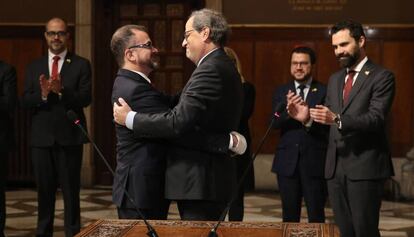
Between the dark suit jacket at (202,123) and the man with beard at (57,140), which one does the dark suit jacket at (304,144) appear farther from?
the dark suit jacket at (202,123)

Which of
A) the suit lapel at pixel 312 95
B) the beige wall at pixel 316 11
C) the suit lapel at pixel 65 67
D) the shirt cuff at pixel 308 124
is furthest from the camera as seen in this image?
the beige wall at pixel 316 11

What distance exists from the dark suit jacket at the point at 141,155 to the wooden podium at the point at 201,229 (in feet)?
1.68

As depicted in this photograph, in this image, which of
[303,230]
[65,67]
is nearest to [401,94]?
[65,67]

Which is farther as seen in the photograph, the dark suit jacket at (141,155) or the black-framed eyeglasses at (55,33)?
the black-framed eyeglasses at (55,33)

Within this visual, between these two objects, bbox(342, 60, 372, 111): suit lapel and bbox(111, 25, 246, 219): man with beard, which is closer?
→ bbox(111, 25, 246, 219): man with beard

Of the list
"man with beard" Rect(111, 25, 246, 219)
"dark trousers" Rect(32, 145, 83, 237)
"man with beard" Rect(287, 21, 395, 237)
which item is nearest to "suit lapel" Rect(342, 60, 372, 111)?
"man with beard" Rect(287, 21, 395, 237)

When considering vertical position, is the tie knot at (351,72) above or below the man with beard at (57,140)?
above

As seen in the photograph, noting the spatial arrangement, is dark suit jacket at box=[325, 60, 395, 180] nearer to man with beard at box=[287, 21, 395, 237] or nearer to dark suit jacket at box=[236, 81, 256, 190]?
man with beard at box=[287, 21, 395, 237]

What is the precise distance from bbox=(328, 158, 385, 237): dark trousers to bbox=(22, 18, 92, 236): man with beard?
Answer: 2086 mm

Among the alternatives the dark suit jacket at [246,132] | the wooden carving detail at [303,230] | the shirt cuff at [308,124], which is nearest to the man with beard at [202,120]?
the wooden carving detail at [303,230]

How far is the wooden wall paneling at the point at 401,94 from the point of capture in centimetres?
912

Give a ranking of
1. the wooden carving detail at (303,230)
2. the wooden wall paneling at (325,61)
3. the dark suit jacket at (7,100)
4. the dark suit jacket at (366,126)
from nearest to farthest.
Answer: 1. the wooden carving detail at (303,230)
2. the dark suit jacket at (366,126)
3. the dark suit jacket at (7,100)
4. the wooden wall paneling at (325,61)

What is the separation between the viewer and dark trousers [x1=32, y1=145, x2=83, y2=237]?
5746 millimetres

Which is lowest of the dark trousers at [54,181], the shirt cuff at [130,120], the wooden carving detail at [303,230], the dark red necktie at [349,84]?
the dark trousers at [54,181]
